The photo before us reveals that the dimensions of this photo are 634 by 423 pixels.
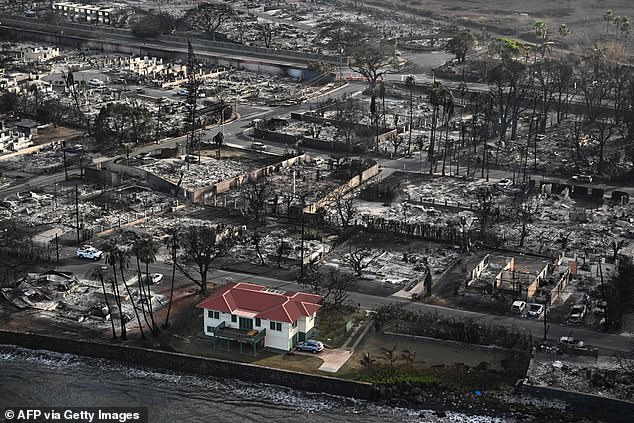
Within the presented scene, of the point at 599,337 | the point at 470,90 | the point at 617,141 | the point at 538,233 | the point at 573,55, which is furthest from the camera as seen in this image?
the point at 573,55

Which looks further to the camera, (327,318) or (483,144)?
(483,144)

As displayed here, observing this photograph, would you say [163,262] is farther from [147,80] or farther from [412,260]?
[147,80]

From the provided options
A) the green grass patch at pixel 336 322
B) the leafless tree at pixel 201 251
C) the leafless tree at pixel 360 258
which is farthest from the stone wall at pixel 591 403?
the leafless tree at pixel 201 251

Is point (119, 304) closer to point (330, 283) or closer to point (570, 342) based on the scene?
point (330, 283)

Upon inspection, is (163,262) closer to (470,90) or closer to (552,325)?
(552,325)

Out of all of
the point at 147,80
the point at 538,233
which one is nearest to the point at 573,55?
the point at 147,80

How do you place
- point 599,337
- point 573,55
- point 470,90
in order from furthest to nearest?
point 573,55 → point 470,90 → point 599,337
